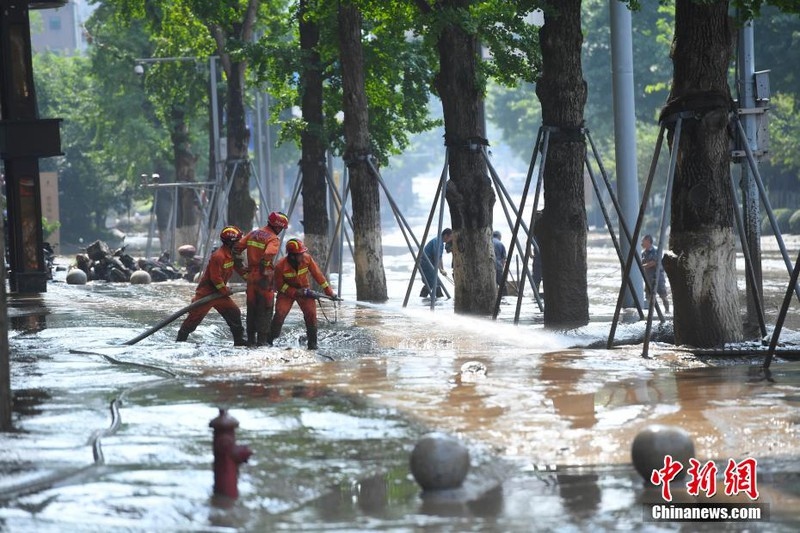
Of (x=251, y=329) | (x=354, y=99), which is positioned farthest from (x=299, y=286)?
(x=354, y=99)

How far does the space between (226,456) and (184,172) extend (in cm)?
4053

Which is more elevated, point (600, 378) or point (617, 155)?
point (617, 155)

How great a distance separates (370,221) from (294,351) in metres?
9.63

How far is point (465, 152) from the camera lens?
2086 cm

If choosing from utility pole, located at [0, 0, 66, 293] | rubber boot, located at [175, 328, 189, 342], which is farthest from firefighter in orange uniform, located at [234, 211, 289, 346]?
utility pole, located at [0, 0, 66, 293]

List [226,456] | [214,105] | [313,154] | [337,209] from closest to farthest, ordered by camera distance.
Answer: [226,456], [337,209], [313,154], [214,105]

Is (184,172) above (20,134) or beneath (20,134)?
beneath

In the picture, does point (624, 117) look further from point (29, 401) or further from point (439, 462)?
point (439, 462)

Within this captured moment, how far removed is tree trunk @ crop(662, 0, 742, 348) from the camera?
47.1 feet

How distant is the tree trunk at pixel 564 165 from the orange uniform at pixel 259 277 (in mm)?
3708

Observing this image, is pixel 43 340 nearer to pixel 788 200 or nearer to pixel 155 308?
pixel 155 308

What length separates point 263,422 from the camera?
10242mm

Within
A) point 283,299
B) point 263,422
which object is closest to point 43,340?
point 283,299

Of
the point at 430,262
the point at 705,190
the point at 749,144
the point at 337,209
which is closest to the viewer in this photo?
the point at 705,190
